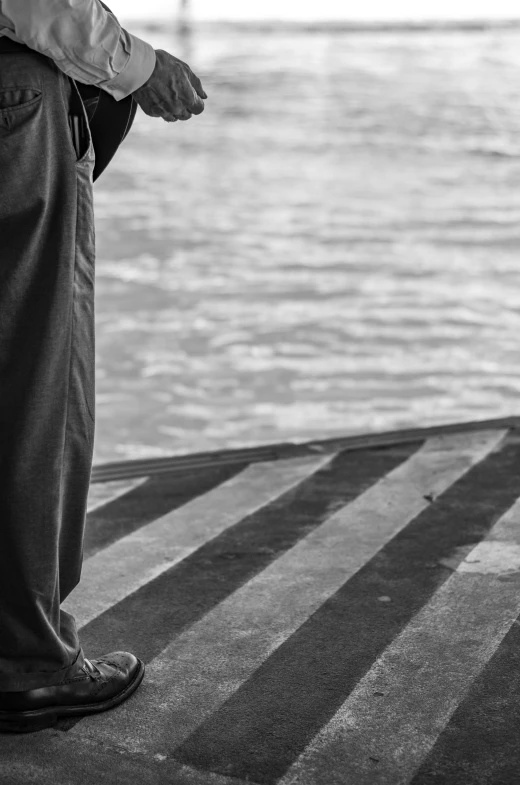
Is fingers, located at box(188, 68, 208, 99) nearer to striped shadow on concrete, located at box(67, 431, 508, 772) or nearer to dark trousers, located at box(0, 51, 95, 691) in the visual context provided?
dark trousers, located at box(0, 51, 95, 691)

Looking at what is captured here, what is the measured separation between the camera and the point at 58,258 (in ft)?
5.67

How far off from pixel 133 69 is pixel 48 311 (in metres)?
0.43

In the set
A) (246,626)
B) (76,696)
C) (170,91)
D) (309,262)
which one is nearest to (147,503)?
(246,626)

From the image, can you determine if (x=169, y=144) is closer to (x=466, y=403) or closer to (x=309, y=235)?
(x=309, y=235)

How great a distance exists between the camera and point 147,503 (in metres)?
3.25

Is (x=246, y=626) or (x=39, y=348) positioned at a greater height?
(x=39, y=348)

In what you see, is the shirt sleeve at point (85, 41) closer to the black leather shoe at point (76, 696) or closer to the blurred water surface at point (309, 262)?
the black leather shoe at point (76, 696)

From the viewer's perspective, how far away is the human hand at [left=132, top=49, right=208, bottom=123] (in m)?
1.79

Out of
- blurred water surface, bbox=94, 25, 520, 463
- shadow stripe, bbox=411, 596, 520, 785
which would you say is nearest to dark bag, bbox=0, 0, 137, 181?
shadow stripe, bbox=411, 596, 520, 785

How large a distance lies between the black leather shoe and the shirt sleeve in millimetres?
1046

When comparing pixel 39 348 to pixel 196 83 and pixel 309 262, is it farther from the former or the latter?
pixel 309 262

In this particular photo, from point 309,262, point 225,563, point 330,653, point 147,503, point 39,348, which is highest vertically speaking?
point 39,348

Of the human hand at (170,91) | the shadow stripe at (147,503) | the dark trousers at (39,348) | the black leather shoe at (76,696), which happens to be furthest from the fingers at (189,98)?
the shadow stripe at (147,503)

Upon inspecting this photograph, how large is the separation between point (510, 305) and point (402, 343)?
1499mm
